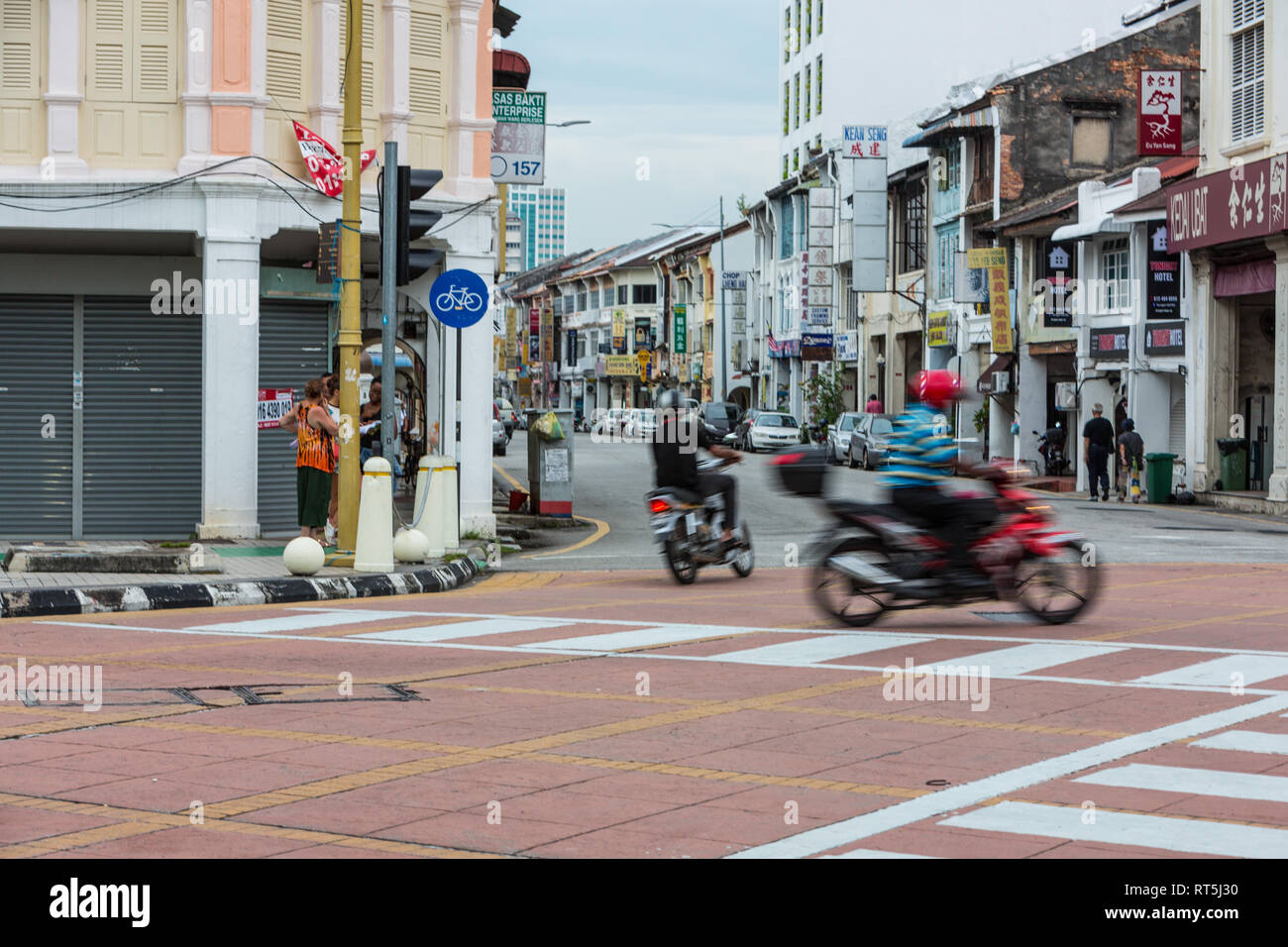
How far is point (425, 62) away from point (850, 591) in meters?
11.6

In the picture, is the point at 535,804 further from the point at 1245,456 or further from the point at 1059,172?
the point at 1059,172

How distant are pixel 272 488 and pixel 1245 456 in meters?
19.9

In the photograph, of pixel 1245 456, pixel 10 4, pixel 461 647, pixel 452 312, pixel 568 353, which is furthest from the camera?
pixel 568 353

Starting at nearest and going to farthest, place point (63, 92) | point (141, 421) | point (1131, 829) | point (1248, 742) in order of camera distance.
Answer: point (1131, 829)
point (1248, 742)
point (63, 92)
point (141, 421)

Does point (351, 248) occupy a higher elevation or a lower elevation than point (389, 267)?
higher

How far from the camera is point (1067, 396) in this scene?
4288cm

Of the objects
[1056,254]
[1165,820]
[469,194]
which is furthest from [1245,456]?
[1165,820]

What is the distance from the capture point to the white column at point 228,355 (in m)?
19.9

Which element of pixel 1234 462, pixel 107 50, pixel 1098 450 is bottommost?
pixel 1234 462

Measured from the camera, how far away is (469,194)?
22000 mm

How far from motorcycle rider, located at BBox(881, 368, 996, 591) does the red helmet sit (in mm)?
34

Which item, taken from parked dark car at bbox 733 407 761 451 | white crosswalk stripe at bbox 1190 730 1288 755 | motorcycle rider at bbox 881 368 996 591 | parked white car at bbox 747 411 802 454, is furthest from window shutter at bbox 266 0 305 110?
parked dark car at bbox 733 407 761 451

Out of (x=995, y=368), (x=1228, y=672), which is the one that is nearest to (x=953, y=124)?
(x=995, y=368)

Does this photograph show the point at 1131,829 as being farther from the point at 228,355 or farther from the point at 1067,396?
the point at 1067,396
